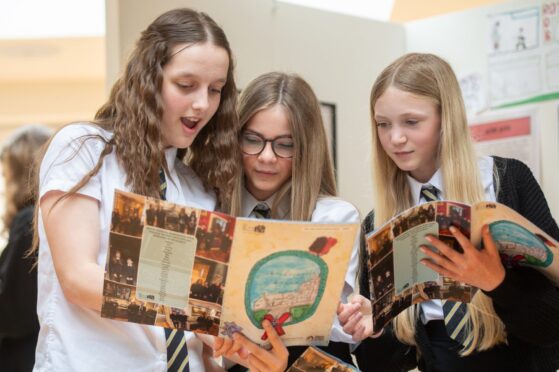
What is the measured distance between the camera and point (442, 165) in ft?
6.65

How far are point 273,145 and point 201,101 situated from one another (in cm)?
30

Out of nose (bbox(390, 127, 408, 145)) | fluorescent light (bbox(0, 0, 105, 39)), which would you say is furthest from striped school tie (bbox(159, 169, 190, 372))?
fluorescent light (bbox(0, 0, 105, 39))

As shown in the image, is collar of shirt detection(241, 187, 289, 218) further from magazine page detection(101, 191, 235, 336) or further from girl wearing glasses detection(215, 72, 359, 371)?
magazine page detection(101, 191, 235, 336)

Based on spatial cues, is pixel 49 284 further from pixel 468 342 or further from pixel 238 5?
pixel 238 5

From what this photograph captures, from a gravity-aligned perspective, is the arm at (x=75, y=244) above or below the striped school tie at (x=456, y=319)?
above

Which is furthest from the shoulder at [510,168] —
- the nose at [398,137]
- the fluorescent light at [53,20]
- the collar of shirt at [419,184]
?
the fluorescent light at [53,20]

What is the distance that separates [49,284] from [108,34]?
1246mm

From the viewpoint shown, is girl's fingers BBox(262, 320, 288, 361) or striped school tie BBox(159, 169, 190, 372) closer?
girl's fingers BBox(262, 320, 288, 361)

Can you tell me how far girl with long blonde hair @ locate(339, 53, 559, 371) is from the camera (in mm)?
1826

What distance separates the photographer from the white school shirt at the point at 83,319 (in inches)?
63.7

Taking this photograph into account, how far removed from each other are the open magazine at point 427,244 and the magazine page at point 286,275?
159mm

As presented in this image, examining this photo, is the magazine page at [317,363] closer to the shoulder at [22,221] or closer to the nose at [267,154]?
the nose at [267,154]

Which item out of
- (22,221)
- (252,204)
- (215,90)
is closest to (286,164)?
(252,204)

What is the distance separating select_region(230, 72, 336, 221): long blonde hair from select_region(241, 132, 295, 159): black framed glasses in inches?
0.7
